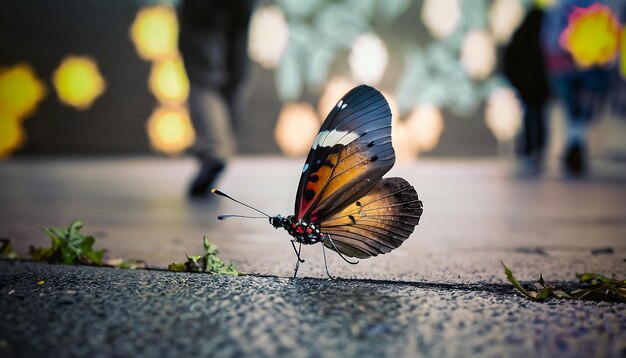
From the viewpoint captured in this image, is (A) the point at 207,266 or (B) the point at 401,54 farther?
(B) the point at 401,54

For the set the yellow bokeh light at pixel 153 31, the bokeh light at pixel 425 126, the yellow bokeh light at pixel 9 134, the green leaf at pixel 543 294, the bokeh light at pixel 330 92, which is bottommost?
the green leaf at pixel 543 294

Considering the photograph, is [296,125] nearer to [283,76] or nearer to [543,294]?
[283,76]

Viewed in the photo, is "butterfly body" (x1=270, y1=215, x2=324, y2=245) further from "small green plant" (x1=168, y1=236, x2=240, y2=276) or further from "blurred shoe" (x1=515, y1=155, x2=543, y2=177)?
"blurred shoe" (x1=515, y1=155, x2=543, y2=177)

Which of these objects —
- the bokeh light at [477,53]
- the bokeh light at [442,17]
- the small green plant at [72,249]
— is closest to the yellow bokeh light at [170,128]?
the bokeh light at [442,17]

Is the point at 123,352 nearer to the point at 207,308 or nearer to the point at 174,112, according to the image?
the point at 207,308

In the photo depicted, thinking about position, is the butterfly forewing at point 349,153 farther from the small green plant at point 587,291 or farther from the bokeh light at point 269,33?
the bokeh light at point 269,33

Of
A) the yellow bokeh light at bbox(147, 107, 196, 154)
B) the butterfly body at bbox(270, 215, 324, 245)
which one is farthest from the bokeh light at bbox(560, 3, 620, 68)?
the yellow bokeh light at bbox(147, 107, 196, 154)

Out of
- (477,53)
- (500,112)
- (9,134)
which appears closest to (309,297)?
(9,134)
